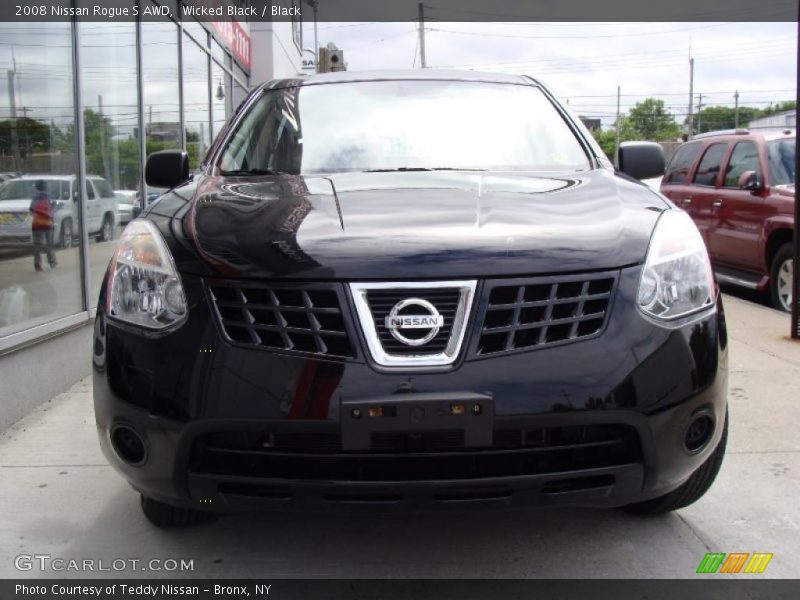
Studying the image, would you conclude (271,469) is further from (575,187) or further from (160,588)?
(575,187)

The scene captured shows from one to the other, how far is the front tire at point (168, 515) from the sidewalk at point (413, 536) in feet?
0.17

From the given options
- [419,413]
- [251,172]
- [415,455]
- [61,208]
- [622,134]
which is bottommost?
[415,455]

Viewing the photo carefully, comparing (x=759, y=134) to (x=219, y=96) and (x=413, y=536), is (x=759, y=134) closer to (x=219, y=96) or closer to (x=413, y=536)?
(x=413, y=536)

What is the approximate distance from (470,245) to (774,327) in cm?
538

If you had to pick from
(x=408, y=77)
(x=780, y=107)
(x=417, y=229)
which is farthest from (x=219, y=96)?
(x=780, y=107)

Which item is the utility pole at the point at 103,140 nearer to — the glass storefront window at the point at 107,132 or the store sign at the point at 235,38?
the glass storefront window at the point at 107,132

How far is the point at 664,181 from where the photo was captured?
10.5 metres

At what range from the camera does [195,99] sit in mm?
9820

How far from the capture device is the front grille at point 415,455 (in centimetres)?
215

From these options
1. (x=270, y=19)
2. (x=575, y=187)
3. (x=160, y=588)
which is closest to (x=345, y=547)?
(x=160, y=588)

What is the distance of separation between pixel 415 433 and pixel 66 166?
4.19m

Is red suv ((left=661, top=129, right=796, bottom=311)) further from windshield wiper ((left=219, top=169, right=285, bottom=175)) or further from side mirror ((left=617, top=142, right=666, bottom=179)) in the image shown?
windshield wiper ((left=219, top=169, right=285, bottom=175))

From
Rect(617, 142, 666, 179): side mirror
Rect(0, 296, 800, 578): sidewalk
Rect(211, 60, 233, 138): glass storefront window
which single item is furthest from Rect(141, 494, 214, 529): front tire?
Rect(211, 60, 233, 138): glass storefront window

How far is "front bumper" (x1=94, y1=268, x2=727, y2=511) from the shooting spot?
2102mm
